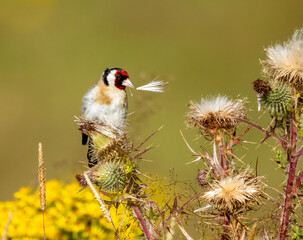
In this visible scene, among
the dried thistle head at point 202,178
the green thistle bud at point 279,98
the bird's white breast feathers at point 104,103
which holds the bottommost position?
the dried thistle head at point 202,178

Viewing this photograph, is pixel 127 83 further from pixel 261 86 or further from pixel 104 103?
pixel 261 86

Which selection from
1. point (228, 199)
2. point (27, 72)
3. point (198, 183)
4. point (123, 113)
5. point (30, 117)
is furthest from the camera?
point (27, 72)

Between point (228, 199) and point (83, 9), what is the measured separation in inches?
316

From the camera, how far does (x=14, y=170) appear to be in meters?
6.88

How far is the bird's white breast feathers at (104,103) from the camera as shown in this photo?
14.9 ft

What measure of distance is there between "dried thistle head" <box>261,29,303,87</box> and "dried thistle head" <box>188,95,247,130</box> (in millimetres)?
187

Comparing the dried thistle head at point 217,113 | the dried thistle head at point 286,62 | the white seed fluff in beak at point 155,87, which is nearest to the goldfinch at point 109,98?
the white seed fluff in beak at point 155,87

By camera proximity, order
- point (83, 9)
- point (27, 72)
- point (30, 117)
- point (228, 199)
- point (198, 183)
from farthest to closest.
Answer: point (83, 9) < point (27, 72) < point (30, 117) < point (198, 183) < point (228, 199)

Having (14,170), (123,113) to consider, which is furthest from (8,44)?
(123,113)

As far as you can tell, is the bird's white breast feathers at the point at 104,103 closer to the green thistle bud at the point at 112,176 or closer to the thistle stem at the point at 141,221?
the green thistle bud at the point at 112,176

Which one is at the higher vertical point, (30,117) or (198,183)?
(30,117)

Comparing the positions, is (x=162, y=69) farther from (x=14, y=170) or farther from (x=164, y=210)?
(x=164, y=210)

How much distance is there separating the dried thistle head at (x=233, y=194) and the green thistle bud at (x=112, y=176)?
39 centimetres

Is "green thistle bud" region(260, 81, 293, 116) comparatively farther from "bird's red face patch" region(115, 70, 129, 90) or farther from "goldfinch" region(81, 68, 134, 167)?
"bird's red face patch" region(115, 70, 129, 90)
